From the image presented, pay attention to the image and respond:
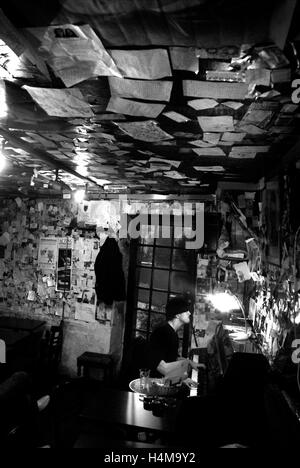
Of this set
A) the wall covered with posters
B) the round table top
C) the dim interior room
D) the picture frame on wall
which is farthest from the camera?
the wall covered with posters

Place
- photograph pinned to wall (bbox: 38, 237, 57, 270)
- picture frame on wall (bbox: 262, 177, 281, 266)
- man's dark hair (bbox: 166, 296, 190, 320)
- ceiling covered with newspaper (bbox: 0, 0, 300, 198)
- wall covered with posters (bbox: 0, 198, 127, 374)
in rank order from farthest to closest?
1. photograph pinned to wall (bbox: 38, 237, 57, 270)
2. wall covered with posters (bbox: 0, 198, 127, 374)
3. man's dark hair (bbox: 166, 296, 190, 320)
4. picture frame on wall (bbox: 262, 177, 281, 266)
5. ceiling covered with newspaper (bbox: 0, 0, 300, 198)

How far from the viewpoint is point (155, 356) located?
4.61 metres

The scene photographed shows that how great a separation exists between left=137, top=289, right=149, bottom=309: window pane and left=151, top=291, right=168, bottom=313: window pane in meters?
0.15

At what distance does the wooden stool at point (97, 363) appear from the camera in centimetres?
601

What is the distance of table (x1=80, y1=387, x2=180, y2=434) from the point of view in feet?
9.42

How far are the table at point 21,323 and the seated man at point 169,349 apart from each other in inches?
116

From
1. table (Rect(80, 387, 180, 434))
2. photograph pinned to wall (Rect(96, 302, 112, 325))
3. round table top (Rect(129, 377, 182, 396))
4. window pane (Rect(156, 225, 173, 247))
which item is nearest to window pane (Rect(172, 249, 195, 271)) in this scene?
window pane (Rect(156, 225, 173, 247))

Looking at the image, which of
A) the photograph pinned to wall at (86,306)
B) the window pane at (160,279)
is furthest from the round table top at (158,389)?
the photograph pinned to wall at (86,306)

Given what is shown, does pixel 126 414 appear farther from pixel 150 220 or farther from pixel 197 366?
pixel 150 220

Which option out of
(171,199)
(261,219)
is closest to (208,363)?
(261,219)

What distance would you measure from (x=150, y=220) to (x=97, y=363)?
3.01 m

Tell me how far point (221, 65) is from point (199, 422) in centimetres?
276

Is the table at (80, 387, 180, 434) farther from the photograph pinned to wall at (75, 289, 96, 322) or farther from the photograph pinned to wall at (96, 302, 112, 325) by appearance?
the photograph pinned to wall at (75, 289, 96, 322)

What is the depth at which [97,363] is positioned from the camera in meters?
6.03
